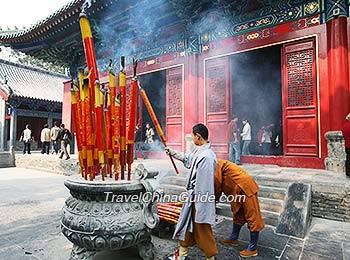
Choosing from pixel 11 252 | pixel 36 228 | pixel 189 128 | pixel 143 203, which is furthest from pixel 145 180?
pixel 189 128

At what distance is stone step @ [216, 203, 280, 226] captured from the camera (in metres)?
3.55

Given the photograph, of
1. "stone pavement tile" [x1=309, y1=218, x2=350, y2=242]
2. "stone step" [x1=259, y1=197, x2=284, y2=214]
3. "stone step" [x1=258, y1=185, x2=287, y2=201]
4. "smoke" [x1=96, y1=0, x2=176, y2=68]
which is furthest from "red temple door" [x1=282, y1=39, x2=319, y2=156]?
"smoke" [x1=96, y1=0, x2=176, y2=68]

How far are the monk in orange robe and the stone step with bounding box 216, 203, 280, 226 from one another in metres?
0.96

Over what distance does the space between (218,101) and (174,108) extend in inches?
61.4

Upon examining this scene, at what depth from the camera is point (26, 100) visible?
1711cm

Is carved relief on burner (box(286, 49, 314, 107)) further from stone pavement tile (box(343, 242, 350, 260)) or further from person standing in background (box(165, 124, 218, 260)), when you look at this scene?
person standing in background (box(165, 124, 218, 260))

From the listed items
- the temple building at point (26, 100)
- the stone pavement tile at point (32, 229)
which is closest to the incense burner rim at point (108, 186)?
the stone pavement tile at point (32, 229)

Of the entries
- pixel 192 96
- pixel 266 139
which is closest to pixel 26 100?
pixel 192 96

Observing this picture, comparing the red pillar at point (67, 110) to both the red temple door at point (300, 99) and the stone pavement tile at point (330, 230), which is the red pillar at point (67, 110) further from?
the stone pavement tile at point (330, 230)

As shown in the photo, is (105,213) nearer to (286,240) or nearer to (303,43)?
(286,240)

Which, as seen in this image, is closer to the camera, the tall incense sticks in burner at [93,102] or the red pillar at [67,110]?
the tall incense sticks in burner at [93,102]

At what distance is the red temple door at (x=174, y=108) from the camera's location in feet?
25.7

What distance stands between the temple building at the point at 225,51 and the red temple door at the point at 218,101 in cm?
3

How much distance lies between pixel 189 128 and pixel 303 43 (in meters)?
3.63
